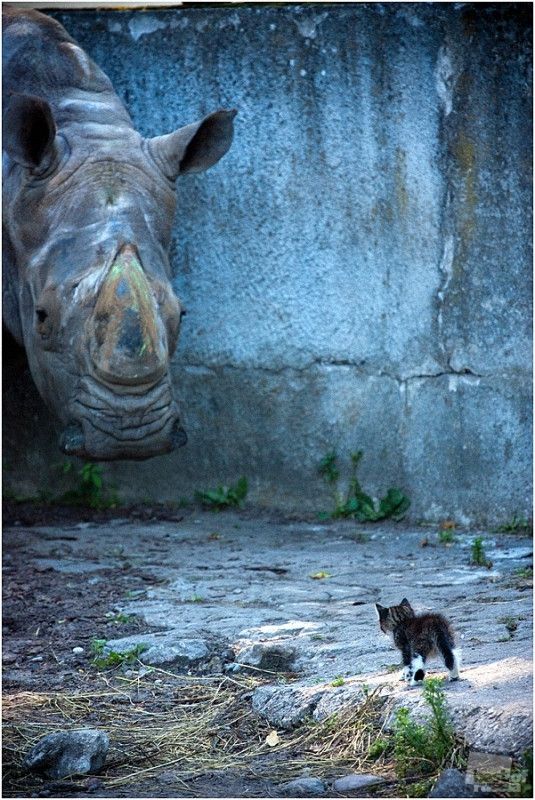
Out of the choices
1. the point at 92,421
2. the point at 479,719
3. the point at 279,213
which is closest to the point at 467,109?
the point at 279,213

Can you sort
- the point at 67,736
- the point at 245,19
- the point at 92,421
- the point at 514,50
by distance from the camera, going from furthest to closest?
the point at 245,19 < the point at 514,50 < the point at 92,421 < the point at 67,736

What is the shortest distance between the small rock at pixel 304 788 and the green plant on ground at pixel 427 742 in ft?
0.78

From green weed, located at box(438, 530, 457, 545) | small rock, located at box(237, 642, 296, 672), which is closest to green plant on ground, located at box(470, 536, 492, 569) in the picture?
green weed, located at box(438, 530, 457, 545)

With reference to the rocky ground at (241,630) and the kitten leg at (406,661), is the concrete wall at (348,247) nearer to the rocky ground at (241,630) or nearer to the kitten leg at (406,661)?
the rocky ground at (241,630)

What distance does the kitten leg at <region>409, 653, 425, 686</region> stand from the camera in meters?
4.56

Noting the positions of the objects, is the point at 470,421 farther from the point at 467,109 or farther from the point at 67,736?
the point at 67,736

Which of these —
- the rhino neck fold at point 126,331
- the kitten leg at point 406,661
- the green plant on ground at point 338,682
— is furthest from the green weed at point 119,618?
the kitten leg at point 406,661

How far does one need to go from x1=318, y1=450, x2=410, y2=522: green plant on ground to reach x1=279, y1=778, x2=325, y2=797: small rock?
4.05 metres

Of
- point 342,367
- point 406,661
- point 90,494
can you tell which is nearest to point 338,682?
point 406,661

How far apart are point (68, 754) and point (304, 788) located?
0.77 m

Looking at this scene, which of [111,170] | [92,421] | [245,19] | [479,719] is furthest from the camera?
[245,19]

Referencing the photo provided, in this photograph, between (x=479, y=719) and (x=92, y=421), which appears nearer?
(x=479, y=719)

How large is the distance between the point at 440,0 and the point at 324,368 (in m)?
2.20

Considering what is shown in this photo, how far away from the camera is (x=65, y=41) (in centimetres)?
777
